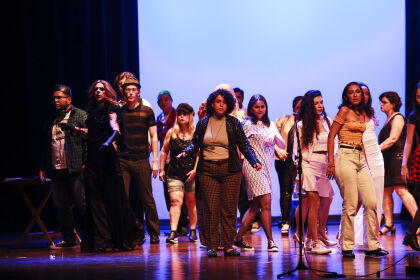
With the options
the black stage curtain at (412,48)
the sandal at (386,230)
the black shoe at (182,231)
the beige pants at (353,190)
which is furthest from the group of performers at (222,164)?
the black stage curtain at (412,48)

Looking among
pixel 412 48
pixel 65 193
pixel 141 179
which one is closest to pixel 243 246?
pixel 141 179

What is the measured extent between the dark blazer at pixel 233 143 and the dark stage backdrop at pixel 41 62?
3.79 metres

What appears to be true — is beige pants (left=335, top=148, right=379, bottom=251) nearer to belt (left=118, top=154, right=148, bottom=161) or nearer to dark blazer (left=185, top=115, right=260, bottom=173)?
dark blazer (left=185, top=115, right=260, bottom=173)

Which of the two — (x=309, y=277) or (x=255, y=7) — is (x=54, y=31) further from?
(x=309, y=277)

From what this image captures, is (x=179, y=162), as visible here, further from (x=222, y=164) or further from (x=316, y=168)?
(x=316, y=168)

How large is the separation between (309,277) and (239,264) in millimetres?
937

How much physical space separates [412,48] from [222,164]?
211 inches

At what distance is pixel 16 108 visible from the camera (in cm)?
935

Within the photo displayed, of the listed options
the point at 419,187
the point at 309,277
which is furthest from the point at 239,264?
the point at 419,187

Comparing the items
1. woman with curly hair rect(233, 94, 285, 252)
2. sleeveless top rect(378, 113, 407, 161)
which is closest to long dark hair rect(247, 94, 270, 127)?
woman with curly hair rect(233, 94, 285, 252)

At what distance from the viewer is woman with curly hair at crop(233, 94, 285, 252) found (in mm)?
6277

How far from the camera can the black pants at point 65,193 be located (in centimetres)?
709

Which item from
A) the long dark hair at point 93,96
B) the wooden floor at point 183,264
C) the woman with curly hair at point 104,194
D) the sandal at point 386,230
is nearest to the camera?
the wooden floor at point 183,264

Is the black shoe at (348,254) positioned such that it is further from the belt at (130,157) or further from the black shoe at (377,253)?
the belt at (130,157)
